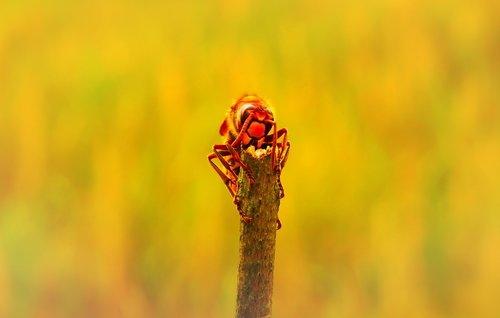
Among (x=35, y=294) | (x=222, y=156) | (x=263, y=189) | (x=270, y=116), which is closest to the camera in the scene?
(x=263, y=189)

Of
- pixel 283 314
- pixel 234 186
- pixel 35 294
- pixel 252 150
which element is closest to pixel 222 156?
pixel 234 186

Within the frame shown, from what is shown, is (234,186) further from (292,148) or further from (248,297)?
(292,148)

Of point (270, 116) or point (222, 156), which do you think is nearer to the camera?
point (270, 116)

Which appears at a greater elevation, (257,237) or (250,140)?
(250,140)

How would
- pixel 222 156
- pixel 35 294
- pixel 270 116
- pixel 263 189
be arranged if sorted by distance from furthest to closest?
pixel 35 294, pixel 222 156, pixel 270 116, pixel 263 189

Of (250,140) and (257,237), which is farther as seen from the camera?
(250,140)

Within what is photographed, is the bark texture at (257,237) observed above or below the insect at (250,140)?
below

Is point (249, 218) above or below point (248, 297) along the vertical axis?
above

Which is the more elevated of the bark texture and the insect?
the insect
